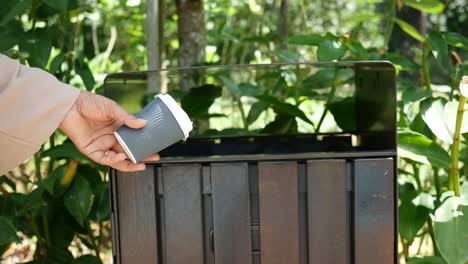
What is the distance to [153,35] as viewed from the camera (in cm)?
198

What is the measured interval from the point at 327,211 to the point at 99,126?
462 millimetres

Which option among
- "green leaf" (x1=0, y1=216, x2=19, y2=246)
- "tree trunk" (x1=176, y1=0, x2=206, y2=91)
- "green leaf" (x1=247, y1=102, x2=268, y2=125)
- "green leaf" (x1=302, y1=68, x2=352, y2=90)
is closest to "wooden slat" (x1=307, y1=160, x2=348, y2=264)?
"green leaf" (x1=0, y1=216, x2=19, y2=246)

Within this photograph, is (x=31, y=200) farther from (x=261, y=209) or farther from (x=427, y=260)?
(x=427, y=260)

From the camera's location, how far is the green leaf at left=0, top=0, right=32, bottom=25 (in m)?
1.65

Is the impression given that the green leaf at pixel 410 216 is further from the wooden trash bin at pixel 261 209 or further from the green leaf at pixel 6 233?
the green leaf at pixel 6 233

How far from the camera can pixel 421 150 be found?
4.99 feet

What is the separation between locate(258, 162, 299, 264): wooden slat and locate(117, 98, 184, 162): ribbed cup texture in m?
0.19

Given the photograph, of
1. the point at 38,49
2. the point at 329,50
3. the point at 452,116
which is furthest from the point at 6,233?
the point at 452,116

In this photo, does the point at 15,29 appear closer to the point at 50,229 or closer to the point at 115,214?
the point at 50,229

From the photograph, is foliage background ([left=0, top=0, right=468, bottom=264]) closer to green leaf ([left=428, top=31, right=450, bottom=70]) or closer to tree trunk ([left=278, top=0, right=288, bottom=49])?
green leaf ([left=428, top=31, right=450, bottom=70])

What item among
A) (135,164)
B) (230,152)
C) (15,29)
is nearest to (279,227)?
(135,164)

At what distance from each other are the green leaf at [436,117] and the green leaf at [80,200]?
872 millimetres

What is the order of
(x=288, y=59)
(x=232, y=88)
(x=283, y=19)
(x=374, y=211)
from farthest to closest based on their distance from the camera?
(x=283, y=19)
(x=232, y=88)
(x=288, y=59)
(x=374, y=211)

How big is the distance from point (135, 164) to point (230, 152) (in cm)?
52
